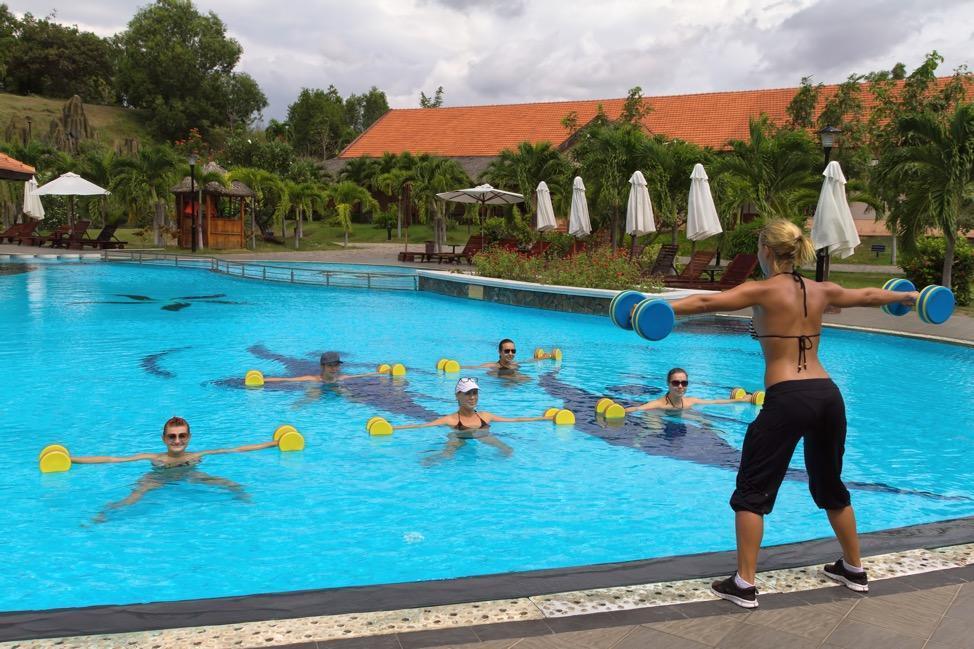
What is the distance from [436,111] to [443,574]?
57.8m

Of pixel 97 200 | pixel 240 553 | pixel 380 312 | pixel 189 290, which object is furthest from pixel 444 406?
pixel 97 200

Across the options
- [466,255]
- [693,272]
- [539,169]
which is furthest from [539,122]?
[693,272]

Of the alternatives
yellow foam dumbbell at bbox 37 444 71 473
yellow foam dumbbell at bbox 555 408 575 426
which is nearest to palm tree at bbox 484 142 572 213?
yellow foam dumbbell at bbox 555 408 575 426

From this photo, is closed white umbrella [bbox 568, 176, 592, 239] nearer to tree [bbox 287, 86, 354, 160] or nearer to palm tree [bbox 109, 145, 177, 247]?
palm tree [bbox 109, 145, 177, 247]

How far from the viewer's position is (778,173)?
25.0m

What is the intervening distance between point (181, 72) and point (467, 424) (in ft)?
283

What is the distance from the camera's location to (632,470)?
7492mm

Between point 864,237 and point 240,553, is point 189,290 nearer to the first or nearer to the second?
point 240,553

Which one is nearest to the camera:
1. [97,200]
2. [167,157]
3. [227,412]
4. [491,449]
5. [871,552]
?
[871,552]

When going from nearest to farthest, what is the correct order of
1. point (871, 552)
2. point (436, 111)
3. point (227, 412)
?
point (871, 552) → point (227, 412) → point (436, 111)

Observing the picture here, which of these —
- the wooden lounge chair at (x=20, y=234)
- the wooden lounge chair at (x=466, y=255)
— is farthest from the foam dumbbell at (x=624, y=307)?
the wooden lounge chair at (x=20, y=234)

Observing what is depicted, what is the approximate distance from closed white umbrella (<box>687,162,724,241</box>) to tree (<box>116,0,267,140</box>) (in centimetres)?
7260

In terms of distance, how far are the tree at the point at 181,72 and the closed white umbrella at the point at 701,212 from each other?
72601 mm

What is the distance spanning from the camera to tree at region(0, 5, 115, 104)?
272 ft
